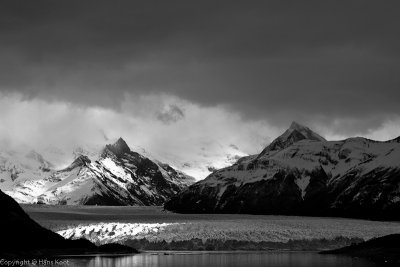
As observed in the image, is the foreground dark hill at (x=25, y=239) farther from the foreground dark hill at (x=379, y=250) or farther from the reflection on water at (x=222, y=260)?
the foreground dark hill at (x=379, y=250)

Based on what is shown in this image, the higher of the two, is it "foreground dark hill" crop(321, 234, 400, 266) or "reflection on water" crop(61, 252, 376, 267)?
"foreground dark hill" crop(321, 234, 400, 266)

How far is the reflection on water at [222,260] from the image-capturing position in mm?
106062

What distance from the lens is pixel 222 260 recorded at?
115 meters

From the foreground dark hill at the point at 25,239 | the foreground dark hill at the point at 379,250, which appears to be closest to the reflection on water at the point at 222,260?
the foreground dark hill at the point at 379,250

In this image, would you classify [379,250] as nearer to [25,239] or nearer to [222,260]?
[222,260]

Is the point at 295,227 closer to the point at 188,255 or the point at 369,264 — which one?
the point at 188,255

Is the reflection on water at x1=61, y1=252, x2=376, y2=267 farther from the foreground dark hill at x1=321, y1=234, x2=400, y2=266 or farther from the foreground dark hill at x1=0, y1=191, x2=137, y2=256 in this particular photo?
the foreground dark hill at x1=0, y1=191, x2=137, y2=256

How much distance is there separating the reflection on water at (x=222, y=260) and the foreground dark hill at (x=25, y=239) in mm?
6475

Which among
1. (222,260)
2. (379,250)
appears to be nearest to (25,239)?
(222,260)

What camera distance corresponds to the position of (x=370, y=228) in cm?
15750

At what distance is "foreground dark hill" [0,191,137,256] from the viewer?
115 metres

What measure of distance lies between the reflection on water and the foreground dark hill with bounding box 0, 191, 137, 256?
6.47 metres

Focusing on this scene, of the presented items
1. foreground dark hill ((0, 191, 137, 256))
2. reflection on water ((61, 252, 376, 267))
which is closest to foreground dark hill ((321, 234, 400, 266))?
reflection on water ((61, 252, 376, 267))

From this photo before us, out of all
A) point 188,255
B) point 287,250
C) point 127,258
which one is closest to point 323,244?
point 287,250
